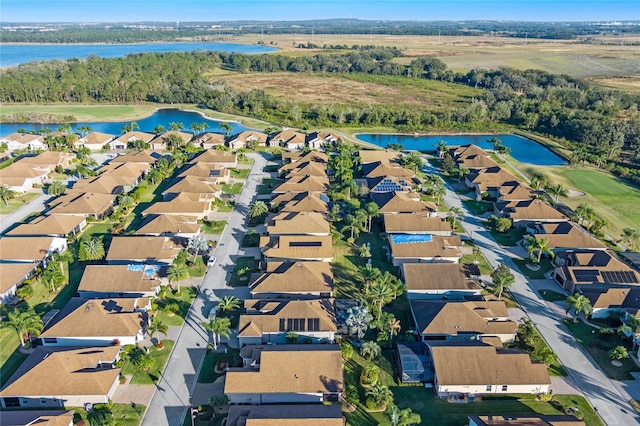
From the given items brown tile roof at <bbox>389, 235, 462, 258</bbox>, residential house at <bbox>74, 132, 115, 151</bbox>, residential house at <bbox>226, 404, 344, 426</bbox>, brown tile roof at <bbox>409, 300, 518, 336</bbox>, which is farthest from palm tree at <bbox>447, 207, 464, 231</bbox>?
residential house at <bbox>74, 132, 115, 151</bbox>

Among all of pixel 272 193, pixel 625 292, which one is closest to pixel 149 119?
pixel 272 193

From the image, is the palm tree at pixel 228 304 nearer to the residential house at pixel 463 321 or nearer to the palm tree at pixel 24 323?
the palm tree at pixel 24 323

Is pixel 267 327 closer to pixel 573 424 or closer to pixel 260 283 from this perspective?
pixel 260 283

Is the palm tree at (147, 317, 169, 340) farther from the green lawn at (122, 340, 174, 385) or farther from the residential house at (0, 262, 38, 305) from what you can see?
the residential house at (0, 262, 38, 305)

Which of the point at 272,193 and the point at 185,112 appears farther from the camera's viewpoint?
the point at 185,112

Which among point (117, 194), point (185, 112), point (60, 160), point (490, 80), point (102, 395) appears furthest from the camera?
point (490, 80)

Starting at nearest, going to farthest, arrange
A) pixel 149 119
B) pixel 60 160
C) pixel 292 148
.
A: 1. pixel 60 160
2. pixel 292 148
3. pixel 149 119
